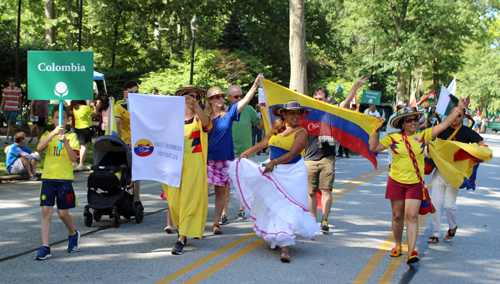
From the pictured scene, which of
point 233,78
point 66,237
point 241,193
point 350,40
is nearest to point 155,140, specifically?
point 241,193

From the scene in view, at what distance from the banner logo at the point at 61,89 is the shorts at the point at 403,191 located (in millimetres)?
4052

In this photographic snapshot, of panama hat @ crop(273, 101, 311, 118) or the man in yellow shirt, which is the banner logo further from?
panama hat @ crop(273, 101, 311, 118)

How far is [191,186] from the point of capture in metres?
5.64

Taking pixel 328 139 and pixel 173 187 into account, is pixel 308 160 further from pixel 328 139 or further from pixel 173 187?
pixel 173 187

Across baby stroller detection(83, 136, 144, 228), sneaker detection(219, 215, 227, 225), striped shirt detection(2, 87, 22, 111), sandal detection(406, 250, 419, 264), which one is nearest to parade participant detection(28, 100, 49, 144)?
striped shirt detection(2, 87, 22, 111)

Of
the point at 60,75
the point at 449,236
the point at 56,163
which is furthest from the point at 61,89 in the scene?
the point at 449,236

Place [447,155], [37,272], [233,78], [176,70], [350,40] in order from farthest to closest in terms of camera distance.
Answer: [350,40]
[233,78]
[176,70]
[447,155]
[37,272]

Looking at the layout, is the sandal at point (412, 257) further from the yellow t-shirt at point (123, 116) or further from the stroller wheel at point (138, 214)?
the yellow t-shirt at point (123, 116)

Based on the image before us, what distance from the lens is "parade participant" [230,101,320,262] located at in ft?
A: 17.8

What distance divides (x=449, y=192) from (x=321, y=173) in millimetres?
1822

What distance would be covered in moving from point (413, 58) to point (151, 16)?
28410 millimetres

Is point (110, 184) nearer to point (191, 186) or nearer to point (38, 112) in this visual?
point (191, 186)

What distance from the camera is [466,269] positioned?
17.5ft

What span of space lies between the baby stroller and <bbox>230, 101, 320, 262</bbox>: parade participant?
1.99 metres
